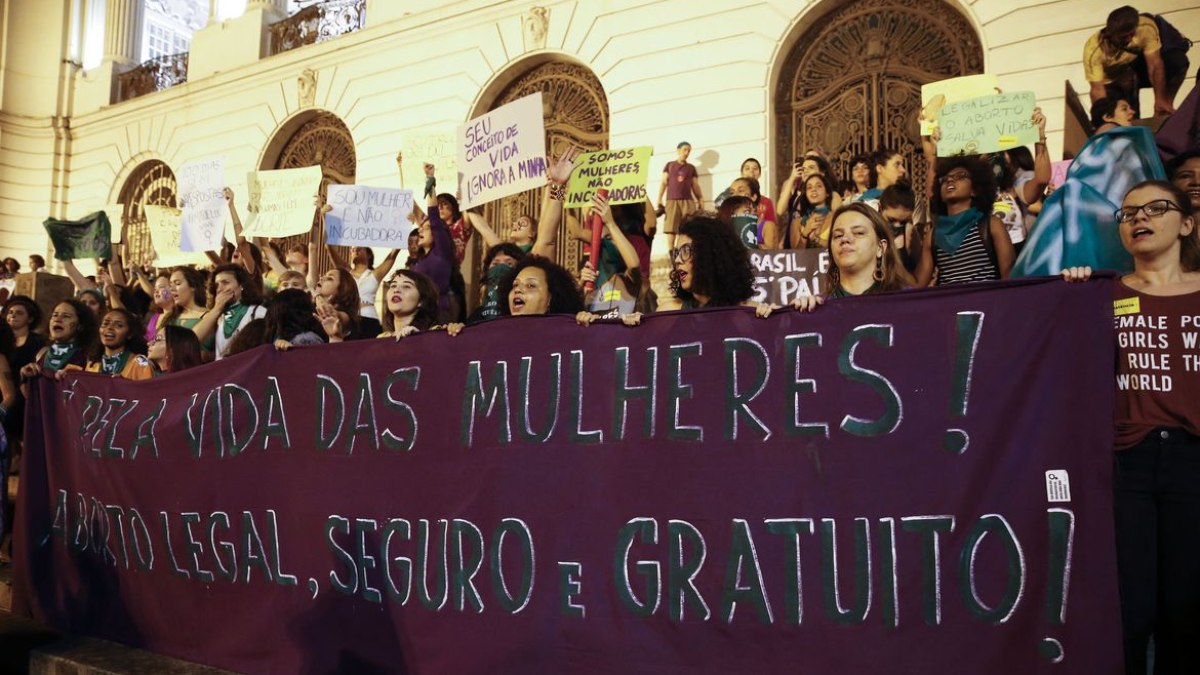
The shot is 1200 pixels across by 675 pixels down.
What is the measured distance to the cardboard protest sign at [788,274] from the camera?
5.21 metres

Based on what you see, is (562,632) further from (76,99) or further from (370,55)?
(76,99)

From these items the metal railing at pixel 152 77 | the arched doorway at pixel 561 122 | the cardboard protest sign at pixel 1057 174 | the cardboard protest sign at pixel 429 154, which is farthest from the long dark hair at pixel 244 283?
the metal railing at pixel 152 77

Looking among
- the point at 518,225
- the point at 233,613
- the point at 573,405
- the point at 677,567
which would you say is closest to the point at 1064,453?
the point at 677,567

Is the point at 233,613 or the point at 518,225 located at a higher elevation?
the point at 518,225

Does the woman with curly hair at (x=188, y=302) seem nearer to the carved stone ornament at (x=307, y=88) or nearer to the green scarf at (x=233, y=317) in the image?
the green scarf at (x=233, y=317)

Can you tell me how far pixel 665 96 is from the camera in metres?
10.6

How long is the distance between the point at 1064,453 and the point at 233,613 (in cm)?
328

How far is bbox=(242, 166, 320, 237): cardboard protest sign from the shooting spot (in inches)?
327

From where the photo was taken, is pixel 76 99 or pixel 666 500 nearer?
pixel 666 500

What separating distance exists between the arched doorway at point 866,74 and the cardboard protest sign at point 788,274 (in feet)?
14.1

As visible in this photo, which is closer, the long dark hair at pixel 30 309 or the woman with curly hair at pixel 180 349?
the woman with curly hair at pixel 180 349

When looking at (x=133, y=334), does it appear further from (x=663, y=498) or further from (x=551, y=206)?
(x=663, y=498)

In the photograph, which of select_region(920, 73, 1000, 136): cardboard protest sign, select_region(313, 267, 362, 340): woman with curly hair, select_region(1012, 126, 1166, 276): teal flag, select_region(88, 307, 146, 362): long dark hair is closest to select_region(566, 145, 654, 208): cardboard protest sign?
select_region(313, 267, 362, 340): woman with curly hair

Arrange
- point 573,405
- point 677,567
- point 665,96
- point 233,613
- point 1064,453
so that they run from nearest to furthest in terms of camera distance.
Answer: point 1064,453 < point 677,567 < point 573,405 < point 233,613 < point 665,96
